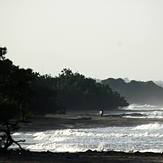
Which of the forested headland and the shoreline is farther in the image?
the forested headland

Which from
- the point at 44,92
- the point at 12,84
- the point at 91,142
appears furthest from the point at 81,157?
the point at 44,92

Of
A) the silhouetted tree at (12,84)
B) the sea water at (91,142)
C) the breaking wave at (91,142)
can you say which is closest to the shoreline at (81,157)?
the silhouetted tree at (12,84)

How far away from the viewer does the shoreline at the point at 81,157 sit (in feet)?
134

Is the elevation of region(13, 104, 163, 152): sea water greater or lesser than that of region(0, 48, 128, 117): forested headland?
lesser

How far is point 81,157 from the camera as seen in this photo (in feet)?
144

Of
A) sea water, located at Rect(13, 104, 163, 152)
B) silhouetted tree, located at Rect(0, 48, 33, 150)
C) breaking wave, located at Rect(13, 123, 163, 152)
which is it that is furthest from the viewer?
breaking wave, located at Rect(13, 123, 163, 152)

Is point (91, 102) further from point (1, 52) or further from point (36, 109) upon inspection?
point (1, 52)

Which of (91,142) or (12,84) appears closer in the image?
(12,84)

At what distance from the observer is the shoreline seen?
4094 centimetres

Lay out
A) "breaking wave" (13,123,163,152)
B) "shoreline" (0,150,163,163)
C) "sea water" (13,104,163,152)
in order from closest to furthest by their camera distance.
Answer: "shoreline" (0,150,163,163), "sea water" (13,104,163,152), "breaking wave" (13,123,163,152)

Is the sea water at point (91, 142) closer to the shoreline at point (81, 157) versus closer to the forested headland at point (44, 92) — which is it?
the forested headland at point (44, 92)

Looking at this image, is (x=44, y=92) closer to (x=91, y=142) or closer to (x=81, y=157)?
(x=91, y=142)

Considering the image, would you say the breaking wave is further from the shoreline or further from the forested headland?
the shoreline

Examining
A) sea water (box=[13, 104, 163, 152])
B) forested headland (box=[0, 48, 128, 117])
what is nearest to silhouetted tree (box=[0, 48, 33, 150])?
forested headland (box=[0, 48, 128, 117])
